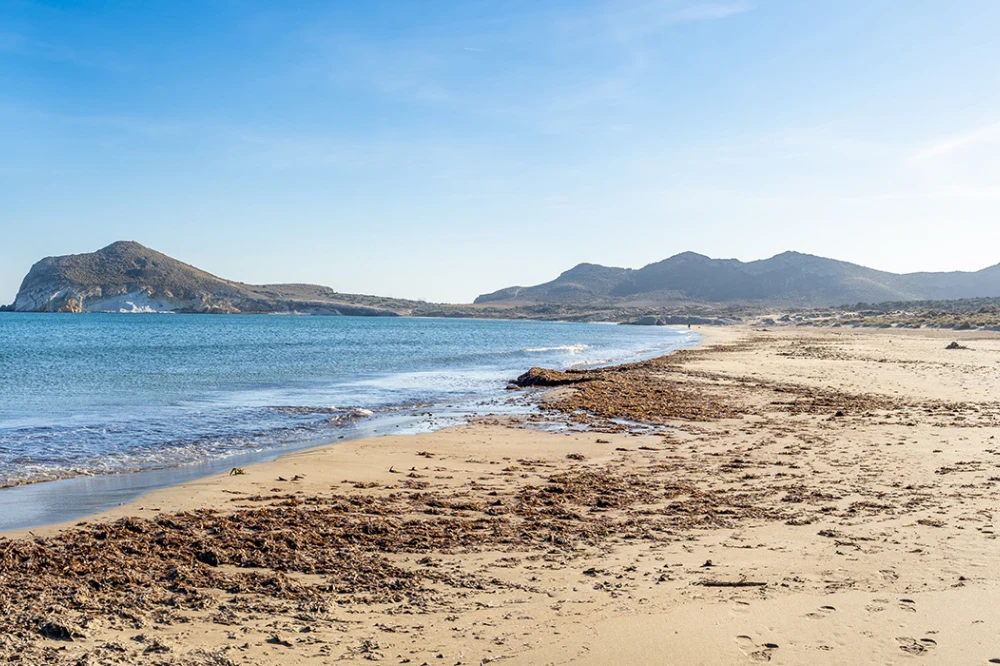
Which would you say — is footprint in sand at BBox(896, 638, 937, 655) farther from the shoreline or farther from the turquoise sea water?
the turquoise sea water

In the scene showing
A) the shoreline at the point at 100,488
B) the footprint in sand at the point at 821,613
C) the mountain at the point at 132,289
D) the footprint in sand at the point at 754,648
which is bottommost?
the shoreline at the point at 100,488

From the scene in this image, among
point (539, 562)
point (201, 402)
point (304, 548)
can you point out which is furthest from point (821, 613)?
point (201, 402)

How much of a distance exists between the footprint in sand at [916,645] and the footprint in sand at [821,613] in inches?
19.4

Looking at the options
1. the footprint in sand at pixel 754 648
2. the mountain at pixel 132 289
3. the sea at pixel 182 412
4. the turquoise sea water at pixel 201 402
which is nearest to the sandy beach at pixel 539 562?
the footprint in sand at pixel 754 648

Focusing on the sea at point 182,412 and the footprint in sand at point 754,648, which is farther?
the sea at point 182,412

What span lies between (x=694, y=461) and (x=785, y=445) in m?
2.26

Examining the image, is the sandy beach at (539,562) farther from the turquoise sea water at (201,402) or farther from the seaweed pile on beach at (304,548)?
the turquoise sea water at (201,402)

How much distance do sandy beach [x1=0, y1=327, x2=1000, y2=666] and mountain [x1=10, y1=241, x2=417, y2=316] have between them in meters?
174

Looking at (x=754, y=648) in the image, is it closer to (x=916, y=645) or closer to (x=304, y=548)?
(x=916, y=645)

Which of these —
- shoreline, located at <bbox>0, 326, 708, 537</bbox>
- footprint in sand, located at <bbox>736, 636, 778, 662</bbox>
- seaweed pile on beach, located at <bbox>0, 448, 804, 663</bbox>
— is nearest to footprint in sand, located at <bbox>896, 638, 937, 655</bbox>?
footprint in sand, located at <bbox>736, 636, 778, 662</bbox>

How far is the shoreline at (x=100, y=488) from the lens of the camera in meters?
7.81

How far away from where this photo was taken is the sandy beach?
4.41 m

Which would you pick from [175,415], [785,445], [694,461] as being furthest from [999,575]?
[175,415]

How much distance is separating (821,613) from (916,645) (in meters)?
0.63
